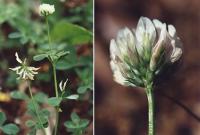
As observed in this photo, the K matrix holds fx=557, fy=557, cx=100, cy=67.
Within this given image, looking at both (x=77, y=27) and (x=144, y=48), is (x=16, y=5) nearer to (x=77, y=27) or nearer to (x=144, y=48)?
(x=77, y=27)

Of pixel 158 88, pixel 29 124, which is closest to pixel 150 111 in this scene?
pixel 158 88

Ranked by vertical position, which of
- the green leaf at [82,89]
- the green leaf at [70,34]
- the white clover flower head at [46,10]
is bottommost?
the green leaf at [82,89]

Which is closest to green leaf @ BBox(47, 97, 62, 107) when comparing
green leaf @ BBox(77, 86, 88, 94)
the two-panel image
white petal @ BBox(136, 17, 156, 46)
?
the two-panel image

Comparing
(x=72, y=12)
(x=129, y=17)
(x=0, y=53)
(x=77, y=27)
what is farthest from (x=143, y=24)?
(x=0, y=53)

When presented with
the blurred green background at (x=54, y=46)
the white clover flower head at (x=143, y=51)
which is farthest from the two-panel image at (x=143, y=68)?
the blurred green background at (x=54, y=46)

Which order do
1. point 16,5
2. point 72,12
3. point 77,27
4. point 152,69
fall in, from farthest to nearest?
point 16,5 < point 72,12 < point 77,27 < point 152,69

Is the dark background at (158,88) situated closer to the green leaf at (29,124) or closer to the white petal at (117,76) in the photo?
the white petal at (117,76)

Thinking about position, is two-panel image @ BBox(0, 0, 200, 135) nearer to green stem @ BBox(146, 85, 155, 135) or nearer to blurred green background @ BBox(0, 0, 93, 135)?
green stem @ BBox(146, 85, 155, 135)
